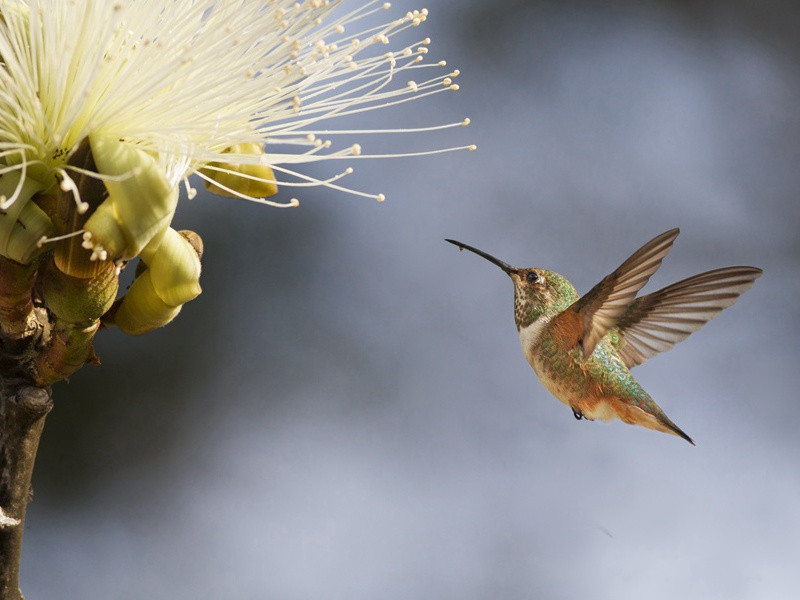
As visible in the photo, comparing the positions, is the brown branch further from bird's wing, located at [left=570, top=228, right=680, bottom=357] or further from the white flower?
bird's wing, located at [left=570, top=228, right=680, bottom=357]

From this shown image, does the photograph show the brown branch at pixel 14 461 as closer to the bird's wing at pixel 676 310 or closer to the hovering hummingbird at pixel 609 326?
the hovering hummingbird at pixel 609 326

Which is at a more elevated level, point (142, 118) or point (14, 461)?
point (142, 118)

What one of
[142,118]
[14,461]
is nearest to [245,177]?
[142,118]

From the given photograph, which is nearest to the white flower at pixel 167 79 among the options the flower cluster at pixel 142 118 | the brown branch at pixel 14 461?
the flower cluster at pixel 142 118

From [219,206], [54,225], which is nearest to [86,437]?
[219,206]

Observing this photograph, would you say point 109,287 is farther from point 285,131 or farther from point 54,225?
point 285,131

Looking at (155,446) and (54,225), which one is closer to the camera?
(54,225)

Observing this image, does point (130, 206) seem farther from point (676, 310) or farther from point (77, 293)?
point (676, 310)
